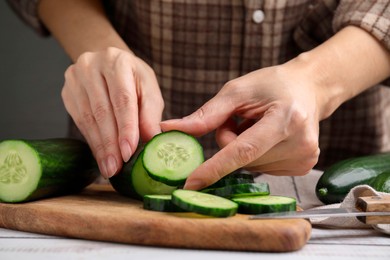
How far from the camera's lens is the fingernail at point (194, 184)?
5.72 ft

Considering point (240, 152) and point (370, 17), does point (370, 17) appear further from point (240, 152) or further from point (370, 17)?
point (240, 152)

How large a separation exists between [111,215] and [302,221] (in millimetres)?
396

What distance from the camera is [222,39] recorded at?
2.49 m

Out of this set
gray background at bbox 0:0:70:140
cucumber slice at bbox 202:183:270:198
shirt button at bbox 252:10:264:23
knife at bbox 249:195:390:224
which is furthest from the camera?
gray background at bbox 0:0:70:140

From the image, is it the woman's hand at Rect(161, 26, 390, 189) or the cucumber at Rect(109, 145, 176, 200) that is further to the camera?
the cucumber at Rect(109, 145, 176, 200)

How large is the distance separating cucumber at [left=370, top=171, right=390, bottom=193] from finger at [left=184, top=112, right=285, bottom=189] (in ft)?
1.00

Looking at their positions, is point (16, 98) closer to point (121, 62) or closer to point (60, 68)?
point (60, 68)

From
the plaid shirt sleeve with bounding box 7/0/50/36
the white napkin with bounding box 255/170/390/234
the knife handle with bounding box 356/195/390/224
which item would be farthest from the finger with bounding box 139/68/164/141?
the plaid shirt sleeve with bounding box 7/0/50/36

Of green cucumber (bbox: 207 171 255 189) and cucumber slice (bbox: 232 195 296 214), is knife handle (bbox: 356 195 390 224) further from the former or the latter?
green cucumber (bbox: 207 171 255 189)

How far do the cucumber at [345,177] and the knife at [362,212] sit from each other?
0.74 ft

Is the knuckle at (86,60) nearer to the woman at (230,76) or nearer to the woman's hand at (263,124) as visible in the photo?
the woman at (230,76)

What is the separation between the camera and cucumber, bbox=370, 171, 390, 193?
6.15 feet

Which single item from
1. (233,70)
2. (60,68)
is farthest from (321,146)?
(60,68)

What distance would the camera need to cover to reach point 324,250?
1558mm
